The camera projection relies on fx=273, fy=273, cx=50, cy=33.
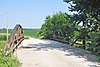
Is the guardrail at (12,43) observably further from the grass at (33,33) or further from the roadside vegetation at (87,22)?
the grass at (33,33)

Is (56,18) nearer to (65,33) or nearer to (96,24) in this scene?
(65,33)

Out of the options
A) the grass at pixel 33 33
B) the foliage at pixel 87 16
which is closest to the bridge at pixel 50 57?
the foliage at pixel 87 16

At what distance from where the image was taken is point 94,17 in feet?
74.2

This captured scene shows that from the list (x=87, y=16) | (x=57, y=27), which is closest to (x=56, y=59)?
(x=87, y=16)

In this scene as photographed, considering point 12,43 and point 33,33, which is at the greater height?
point 12,43

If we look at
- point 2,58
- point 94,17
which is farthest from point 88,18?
point 2,58

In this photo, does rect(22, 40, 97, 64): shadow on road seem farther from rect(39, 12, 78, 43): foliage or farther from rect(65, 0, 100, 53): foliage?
rect(39, 12, 78, 43): foliage

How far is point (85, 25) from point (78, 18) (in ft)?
3.01

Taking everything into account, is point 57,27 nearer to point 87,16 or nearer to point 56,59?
point 87,16

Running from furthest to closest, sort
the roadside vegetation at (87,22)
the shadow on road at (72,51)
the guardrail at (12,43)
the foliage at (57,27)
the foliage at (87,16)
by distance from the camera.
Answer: the foliage at (57,27) < the foliage at (87,16) < the roadside vegetation at (87,22) < the shadow on road at (72,51) < the guardrail at (12,43)

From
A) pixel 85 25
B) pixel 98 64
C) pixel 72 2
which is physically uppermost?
pixel 72 2

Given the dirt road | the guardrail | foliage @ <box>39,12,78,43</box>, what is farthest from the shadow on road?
foliage @ <box>39,12,78,43</box>

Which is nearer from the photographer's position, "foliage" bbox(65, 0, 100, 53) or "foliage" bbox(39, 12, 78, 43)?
"foliage" bbox(65, 0, 100, 53)

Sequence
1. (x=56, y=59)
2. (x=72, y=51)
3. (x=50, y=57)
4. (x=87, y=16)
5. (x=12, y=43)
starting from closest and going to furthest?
1. (x=56, y=59)
2. (x=50, y=57)
3. (x=12, y=43)
4. (x=72, y=51)
5. (x=87, y=16)
